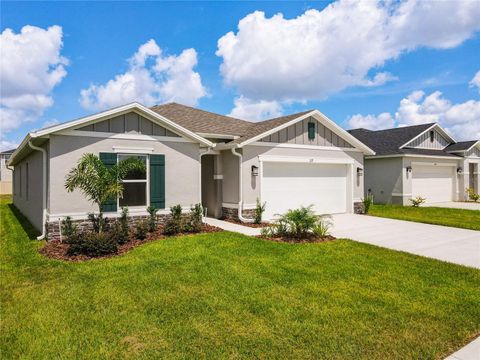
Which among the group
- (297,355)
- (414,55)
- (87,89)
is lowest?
(297,355)

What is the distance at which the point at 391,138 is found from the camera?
21.5 metres

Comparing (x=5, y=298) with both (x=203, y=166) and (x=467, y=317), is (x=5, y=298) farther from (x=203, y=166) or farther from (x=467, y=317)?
(x=203, y=166)

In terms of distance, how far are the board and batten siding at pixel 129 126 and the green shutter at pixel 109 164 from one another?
742 mm

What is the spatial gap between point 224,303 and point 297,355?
5.17 feet

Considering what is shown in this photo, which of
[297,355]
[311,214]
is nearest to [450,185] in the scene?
[311,214]

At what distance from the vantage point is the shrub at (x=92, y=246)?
24.3ft

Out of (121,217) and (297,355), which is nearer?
(297,355)

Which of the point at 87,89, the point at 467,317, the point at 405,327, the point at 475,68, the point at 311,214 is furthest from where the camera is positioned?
the point at 87,89

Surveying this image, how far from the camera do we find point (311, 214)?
954cm

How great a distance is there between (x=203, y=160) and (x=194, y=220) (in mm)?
4286

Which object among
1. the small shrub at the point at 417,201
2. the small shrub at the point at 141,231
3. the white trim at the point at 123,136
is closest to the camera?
the white trim at the point at 123,136

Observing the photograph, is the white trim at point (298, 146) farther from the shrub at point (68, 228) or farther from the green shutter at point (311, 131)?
the shrub at point (68, 228)

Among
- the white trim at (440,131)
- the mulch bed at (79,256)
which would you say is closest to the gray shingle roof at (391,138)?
the white trim at (440,131)

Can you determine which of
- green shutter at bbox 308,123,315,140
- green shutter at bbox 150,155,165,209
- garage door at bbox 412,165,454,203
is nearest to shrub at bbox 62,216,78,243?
green shutter at bbox 150,155,165,209
